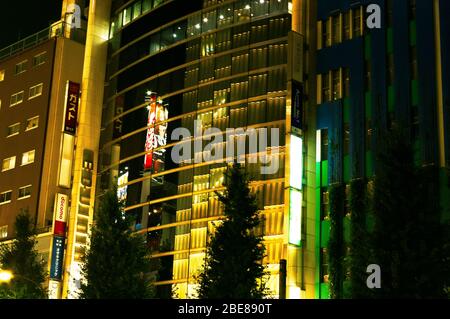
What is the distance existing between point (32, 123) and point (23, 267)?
59.0ft

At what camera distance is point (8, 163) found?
59.9 metres

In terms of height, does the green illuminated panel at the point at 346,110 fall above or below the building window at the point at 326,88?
below

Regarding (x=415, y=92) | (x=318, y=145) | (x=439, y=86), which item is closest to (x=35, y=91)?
(x=318, y=145)

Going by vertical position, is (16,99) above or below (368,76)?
above

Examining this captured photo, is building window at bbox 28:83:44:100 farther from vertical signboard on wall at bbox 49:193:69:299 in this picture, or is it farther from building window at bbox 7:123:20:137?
vertical signboard on wall at bbox 49:193:69:299

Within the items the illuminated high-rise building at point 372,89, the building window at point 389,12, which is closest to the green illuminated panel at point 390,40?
the illuminated high-rise building at point 372,89

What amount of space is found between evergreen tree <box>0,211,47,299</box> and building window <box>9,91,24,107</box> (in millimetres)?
18429

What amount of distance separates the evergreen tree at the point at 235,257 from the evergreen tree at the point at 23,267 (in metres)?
14.6

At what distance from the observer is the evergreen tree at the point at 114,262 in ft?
113

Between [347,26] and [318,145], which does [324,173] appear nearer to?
[318,145]

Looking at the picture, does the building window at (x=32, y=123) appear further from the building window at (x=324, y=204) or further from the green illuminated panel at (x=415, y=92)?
the green illuminated panel at (x=415, y=92)

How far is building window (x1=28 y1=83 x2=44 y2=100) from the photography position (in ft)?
194

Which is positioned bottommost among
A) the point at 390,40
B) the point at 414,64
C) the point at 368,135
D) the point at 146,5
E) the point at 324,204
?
the point at 324,204

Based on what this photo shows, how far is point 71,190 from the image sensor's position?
52781 mm
